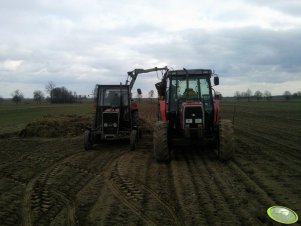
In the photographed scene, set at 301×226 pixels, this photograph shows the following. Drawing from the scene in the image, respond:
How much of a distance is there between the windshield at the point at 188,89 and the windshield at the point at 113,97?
3.19 meters

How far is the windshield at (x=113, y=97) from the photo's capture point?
13086 millimetres

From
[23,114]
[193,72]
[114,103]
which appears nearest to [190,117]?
[193,72]

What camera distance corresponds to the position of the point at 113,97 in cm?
1317

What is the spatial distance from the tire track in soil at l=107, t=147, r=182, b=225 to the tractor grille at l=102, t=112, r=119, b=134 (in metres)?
3.64

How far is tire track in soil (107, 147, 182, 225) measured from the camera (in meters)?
5.21

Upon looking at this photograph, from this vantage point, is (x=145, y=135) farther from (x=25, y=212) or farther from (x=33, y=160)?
(x=25, y=212)

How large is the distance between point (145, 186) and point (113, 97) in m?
6.75

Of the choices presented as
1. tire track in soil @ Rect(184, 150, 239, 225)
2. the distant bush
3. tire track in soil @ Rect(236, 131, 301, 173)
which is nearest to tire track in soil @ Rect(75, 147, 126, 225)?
tire track in soil @ Rect(184, 150, 239, 225)

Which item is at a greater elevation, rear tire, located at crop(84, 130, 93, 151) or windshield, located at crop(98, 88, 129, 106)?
windshield, located at crop(98, 88, 129, 106)

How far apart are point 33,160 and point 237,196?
248 inches

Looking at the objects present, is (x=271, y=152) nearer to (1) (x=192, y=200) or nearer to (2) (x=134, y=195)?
(1) (x=192, y=200)

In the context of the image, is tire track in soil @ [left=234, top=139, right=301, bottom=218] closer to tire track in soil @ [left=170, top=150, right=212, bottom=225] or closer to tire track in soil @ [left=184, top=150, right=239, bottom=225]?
tire track in soil @ [left=184, top=150, right=239, bottom=225]

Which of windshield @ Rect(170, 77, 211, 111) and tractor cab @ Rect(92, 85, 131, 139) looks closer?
windshield @ Rect(170, 77, 211, 111)

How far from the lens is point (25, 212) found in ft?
18.1
